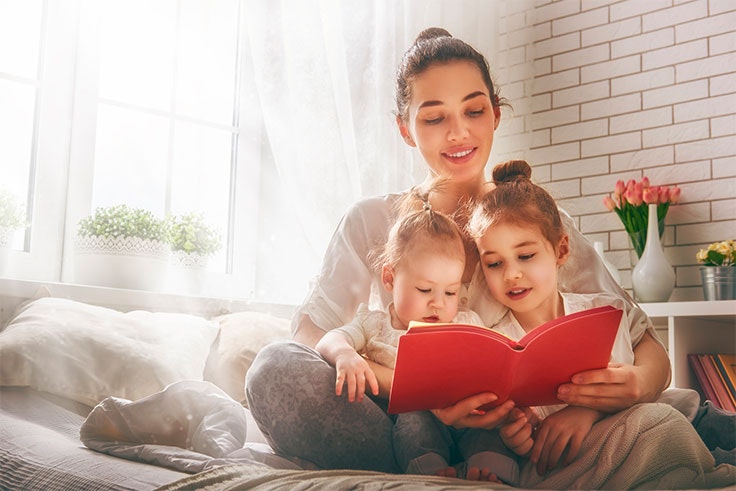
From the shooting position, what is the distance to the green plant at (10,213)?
41.2 inches

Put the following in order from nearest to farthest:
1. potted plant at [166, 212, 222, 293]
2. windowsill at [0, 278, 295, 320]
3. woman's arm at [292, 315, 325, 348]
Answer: woman's arm at [292, 315, 325, 348]
windowsill at [0, 278, 295, 320]
potted plant at [166, 212, 222, 293]

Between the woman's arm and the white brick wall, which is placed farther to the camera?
the white brick wall

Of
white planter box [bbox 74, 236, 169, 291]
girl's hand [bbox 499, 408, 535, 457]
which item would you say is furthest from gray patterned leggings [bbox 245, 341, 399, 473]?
white planter box [bbox 74, 236, 169, 291]

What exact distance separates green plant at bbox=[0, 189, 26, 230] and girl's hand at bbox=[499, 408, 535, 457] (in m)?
0.79

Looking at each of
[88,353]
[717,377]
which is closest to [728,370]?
[717,377]

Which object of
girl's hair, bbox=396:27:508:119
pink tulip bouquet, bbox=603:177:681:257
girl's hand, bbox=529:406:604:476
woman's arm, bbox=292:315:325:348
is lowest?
girl's hand, bbox=529:406:604:476

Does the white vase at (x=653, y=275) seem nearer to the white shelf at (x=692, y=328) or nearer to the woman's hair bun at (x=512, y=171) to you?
the white shelf at (x=692, y=328)

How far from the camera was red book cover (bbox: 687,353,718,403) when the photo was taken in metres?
1.44

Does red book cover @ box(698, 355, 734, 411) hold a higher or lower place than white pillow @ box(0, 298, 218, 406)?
lower

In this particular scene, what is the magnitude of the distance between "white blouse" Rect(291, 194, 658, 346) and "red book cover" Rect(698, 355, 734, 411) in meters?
0.71

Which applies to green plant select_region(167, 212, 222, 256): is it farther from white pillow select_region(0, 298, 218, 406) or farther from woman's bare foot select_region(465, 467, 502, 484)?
woman's bare foot select_region(465, 467, 502, 484)

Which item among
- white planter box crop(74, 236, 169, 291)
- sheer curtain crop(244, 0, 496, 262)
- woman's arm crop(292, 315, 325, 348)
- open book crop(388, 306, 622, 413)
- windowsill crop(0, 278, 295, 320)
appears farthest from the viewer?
sheer curtain crop(244, 0, 496, 262)

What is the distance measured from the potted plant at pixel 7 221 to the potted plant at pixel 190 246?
0.25 m

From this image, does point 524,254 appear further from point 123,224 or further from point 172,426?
point 123,224
